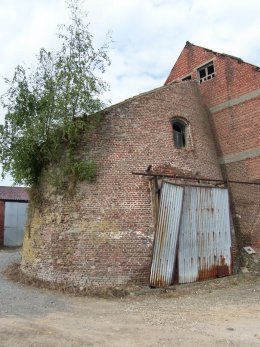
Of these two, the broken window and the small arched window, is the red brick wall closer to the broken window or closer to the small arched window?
the broken window

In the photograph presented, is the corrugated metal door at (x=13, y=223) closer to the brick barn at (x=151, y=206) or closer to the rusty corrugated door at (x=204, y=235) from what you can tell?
the brick barn at (x=151, y=206)

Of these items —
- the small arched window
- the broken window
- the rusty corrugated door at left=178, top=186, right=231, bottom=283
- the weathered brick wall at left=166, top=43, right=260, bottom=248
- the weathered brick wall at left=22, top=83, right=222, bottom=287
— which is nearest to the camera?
the weathered brick wall at left=22, top=83, right=222, bottom=287

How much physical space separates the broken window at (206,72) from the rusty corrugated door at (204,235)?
6576mm

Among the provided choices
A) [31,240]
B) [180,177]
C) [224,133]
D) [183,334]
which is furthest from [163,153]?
[183,334]

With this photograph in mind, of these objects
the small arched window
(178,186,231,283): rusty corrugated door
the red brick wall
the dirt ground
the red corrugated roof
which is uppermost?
the red brick wall

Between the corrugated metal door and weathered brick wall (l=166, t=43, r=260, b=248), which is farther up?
weathered brick wall (l=166, t=43, r=260, b=248)

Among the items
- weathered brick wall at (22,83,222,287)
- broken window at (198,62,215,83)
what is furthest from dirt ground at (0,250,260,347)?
broken window at (198,62,215,83)

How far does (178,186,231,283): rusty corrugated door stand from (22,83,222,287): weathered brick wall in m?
1.10

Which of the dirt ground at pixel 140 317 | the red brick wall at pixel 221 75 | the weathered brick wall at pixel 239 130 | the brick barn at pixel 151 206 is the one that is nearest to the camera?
the dirt ground at pixel 140 317

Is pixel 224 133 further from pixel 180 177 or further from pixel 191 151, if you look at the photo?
pixel 180 177

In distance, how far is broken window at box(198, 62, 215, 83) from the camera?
17.2 m

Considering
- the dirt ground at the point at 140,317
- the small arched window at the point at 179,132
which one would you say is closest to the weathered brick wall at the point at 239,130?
the small arched window at the point at 179,132

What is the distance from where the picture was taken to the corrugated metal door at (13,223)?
28.5m

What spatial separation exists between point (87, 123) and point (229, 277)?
7.20 m
